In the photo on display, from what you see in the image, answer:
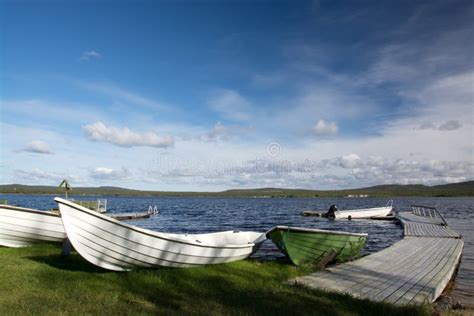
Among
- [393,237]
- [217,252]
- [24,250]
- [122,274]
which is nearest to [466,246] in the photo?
[393,237]

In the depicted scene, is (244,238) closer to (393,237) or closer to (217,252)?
(217,252)

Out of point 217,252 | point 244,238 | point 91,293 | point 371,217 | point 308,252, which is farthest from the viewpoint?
point 371,217

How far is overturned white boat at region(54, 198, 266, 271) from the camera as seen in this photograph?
27.3 ft

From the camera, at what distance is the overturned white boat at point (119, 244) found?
8.34m

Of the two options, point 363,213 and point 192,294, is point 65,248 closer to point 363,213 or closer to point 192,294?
point 192,294

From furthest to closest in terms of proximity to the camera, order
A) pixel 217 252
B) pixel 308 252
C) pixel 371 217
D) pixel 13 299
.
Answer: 1. pixel 371 217
2. pixel 308 252
3. pixel 217 252
4. pixel 13 299

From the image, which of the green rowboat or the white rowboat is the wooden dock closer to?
the green rowboat

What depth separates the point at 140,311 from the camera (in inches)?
248

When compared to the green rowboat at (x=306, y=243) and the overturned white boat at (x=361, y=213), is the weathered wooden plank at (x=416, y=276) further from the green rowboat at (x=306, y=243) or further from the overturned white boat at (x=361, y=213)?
the overturned white boat at (x=361, y=213)

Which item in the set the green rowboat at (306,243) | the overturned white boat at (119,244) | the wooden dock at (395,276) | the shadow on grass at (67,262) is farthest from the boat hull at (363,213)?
the shadow on grass at (67,262)

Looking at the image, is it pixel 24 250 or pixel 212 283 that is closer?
pixel 212 283

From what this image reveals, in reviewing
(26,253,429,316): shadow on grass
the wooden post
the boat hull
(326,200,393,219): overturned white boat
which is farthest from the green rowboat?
the boat hull

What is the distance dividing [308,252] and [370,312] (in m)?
5.75

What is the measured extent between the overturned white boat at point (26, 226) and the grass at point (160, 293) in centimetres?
245
